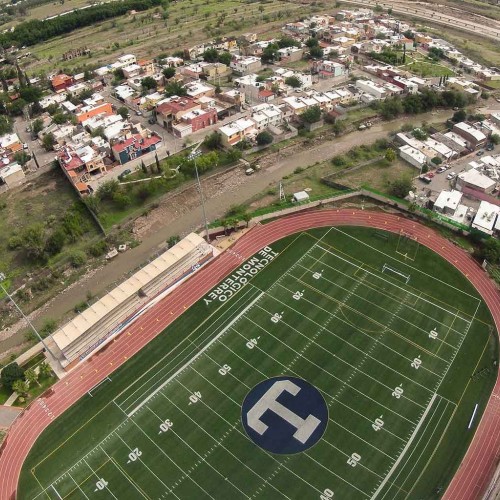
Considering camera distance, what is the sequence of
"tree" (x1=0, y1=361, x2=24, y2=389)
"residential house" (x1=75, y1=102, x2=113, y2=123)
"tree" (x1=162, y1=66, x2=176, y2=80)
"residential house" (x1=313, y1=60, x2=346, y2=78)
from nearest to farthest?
"tree" (x1=0, y1=361, x2=24, y2=389) < "residential house" (x1=75, y1=102, x2=113, y2=123) < "tree" (x1=162, y1=66, x2=176, y2=80) < "residential house" (x1=313, y1=60, x2=346, y2=78)

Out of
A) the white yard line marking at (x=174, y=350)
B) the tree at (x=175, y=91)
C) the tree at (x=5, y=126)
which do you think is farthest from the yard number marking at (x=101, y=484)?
the tree at (x=175, y=91)

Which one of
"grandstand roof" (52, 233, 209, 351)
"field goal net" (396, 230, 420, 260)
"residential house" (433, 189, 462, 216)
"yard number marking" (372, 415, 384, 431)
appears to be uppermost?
"grandstand roof" (52, 233, 209, 351)

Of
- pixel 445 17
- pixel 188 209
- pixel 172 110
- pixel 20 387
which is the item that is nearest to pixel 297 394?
pixel 20 387

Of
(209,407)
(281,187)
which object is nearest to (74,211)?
(281,187)

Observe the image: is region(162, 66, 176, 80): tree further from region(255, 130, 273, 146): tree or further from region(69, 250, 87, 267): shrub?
region(69, 250, 87, 267): shrub

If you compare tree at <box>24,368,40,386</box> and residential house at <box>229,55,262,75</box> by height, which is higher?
residential house at <box>229,55,262,75</box>

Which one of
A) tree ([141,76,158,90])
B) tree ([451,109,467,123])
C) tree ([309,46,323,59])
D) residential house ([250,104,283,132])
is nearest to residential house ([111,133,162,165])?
residential house ([250,104,283,132])
